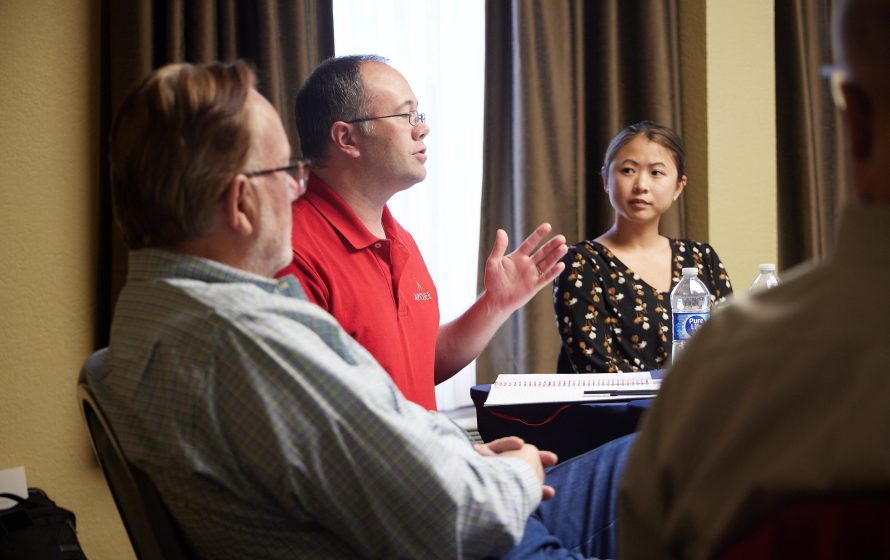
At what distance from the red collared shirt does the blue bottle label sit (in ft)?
2.17

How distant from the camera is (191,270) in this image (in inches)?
44.4

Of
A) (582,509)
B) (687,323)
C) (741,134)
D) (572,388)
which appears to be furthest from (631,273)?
(741,134)

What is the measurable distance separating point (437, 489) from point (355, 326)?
90cm

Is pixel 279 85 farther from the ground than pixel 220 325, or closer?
farther from the ground

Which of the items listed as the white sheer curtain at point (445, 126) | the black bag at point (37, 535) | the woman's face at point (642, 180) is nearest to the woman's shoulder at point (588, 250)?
the woman's face at point (642, 180)

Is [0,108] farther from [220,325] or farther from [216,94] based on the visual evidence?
[220,325]

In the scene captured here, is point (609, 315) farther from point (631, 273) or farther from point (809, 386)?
point (809, 386)

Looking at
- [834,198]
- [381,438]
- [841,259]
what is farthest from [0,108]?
[834,198]

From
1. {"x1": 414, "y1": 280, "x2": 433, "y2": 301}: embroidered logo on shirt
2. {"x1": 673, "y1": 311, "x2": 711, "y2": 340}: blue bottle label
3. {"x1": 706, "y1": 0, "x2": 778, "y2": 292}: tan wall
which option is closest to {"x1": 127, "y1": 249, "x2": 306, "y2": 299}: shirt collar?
{"x1": 414, "y1": 280, "x2": 433, "y2": 301}: embroidered logo on shirt

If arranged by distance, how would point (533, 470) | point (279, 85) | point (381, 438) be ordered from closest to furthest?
point (381, 438) < point (533, 470) < point (279, 85)

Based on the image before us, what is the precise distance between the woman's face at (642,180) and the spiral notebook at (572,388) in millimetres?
771

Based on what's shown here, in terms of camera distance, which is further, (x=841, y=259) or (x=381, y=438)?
(x=381, y=438)

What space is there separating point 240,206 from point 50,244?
1.64m

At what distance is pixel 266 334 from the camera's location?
1035mm
